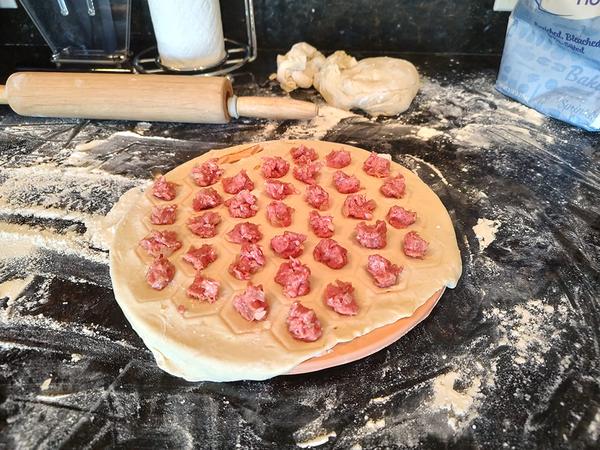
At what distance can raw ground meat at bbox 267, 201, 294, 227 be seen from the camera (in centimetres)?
119

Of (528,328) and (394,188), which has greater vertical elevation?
(394,188)

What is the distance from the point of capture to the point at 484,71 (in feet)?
6.27

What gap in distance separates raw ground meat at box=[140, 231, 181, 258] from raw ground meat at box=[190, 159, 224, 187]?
0.22 meters

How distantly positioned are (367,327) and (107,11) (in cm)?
147

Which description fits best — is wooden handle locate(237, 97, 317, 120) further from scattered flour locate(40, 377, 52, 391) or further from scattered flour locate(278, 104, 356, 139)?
scattered flour locate(40, 377, 52, 391)

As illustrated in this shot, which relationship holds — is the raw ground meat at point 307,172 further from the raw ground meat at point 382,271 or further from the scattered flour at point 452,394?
the scattered flour at point 452,394

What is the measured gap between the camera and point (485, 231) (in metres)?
1.29

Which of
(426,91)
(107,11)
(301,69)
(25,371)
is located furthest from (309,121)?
(25,371)

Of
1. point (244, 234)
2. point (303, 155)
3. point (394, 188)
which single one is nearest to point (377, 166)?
point (394, 188)

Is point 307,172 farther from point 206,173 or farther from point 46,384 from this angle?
point 46,384

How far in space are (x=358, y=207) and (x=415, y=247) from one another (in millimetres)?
171

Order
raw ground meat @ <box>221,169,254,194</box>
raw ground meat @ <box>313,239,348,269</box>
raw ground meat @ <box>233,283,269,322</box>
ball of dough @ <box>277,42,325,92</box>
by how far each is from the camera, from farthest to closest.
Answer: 1. ball of dough @ <box>277,42,325,92</box>
2. raw ground meat @ <box>221,169,254,194</box>
3. raw ground meat @ <box>313,239,348,269</box>
4. raw ground meat @ <box>233,283,269,322</box>

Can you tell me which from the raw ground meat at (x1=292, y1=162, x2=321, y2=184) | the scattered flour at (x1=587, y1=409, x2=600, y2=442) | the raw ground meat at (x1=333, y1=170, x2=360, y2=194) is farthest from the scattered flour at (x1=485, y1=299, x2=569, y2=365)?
the raw ground meat at (x1=292, y1=162, x2=321, y2=184)

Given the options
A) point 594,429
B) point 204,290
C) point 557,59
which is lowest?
point 594,429
